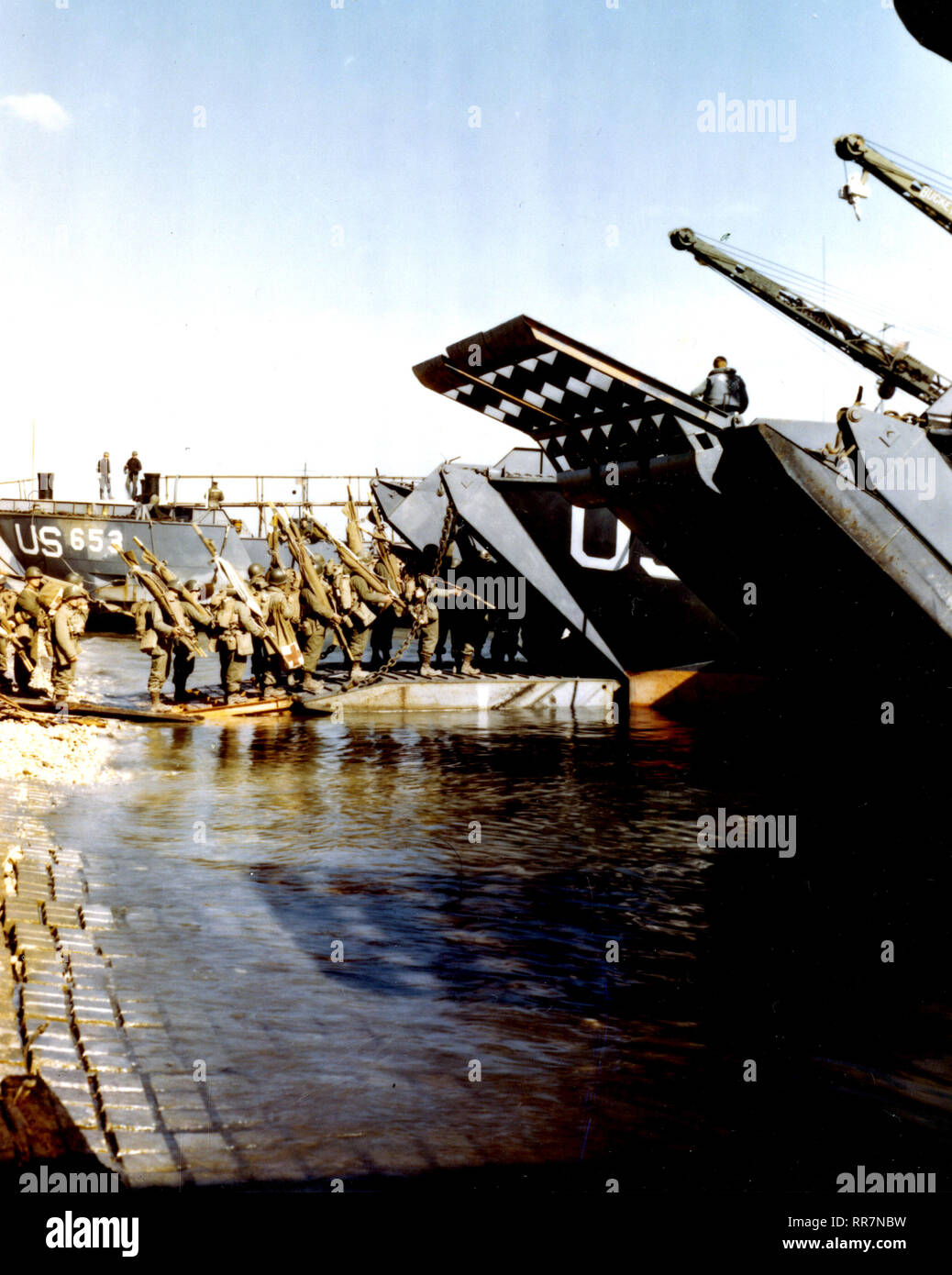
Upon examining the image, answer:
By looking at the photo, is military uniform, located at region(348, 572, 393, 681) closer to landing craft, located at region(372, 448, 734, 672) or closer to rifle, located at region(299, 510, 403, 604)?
rifle, located at region(299, 510, 403, 604)

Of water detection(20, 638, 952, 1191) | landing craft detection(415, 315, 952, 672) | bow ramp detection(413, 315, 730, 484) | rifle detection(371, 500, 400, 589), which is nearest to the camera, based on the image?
water detection(20, 638, 952, 1191)

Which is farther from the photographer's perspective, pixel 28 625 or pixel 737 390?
pixel 28 625

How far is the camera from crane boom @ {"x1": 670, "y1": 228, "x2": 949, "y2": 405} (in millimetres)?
17641

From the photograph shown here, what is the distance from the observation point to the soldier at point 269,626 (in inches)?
642

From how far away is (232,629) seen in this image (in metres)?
15.5

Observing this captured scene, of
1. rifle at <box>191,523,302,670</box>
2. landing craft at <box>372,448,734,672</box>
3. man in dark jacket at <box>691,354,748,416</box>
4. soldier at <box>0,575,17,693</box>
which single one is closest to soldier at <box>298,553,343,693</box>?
rifle at <box>191,523,302,670</box>

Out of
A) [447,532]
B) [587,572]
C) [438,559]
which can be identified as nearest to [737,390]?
[587,572]

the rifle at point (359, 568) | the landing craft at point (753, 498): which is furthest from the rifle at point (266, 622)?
the landing craft at point (753, 498)

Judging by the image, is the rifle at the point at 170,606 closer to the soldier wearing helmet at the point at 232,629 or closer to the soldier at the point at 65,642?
the soldier wearing helmet at the point at 232,629

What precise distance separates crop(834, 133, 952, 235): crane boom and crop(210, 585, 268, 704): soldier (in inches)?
392

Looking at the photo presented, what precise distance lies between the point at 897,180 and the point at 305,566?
9949mm

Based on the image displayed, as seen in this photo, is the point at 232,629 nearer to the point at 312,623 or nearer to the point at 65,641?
the point at 65,641
